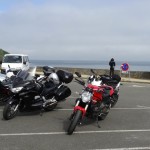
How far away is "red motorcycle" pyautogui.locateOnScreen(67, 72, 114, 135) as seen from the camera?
9062mm

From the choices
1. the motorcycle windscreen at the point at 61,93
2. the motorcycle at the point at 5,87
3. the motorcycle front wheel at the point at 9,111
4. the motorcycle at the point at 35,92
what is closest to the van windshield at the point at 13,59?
the motorcycle at the point at 5,87

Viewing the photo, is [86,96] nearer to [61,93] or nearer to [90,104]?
[90,104]

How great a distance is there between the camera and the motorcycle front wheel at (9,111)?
10422 millimetres

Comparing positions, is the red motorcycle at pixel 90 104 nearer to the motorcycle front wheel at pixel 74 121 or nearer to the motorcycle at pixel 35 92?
the motorcycle front wheel at pixel 74 121

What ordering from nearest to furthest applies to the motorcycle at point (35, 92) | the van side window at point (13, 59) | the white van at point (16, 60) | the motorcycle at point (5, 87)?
the motorcycle at point (35, 92)
the motorcycle at point (5, 87)
the white van at point (16, 60)
the van side window at point (13, 59)

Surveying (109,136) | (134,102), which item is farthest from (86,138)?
(134,102)

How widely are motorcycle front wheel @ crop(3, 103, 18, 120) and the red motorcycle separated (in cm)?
173

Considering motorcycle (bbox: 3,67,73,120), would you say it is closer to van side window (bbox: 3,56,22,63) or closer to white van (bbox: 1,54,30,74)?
white van (bbox: 1,54,30,74)

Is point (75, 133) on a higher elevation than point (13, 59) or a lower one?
higher

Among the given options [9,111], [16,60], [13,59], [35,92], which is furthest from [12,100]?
[13,59]

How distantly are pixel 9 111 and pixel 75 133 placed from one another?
2.24m

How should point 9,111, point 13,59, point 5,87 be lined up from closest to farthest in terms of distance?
point 9,111 < point 5,87 < point 13,59

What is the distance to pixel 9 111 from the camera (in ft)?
34.7

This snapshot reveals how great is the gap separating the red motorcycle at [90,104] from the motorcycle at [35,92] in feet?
5.32
